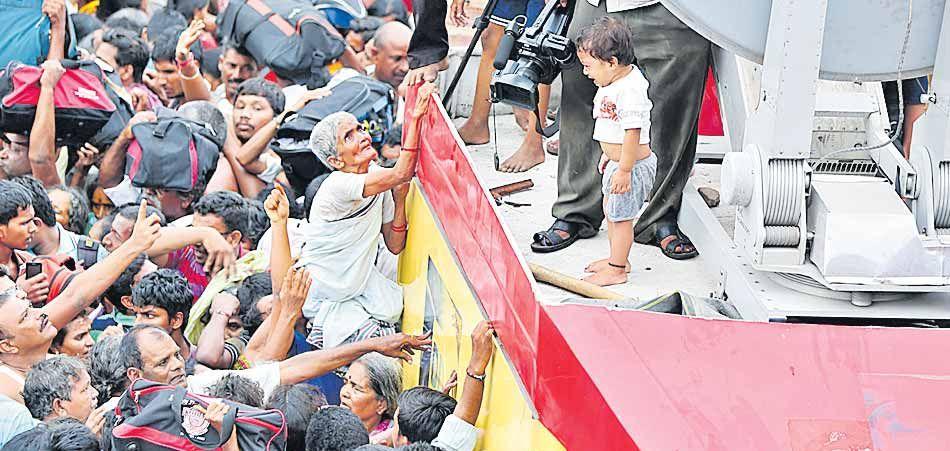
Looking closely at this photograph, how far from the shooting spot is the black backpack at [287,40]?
712cm

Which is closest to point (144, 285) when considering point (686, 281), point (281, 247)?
point (281, 247)

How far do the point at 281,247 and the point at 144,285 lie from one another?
0.51m

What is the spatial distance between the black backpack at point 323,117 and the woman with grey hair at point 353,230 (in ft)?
3.30

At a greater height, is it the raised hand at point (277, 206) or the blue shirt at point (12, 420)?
the raised hand at point (277, 206)

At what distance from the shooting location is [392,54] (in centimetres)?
722

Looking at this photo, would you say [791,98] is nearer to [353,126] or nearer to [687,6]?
[687,6]

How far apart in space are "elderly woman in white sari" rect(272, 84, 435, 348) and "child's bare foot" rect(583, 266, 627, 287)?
104cm

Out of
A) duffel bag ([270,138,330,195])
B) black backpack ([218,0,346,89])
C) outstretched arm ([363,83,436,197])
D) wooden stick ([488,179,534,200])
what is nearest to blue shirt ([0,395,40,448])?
outstretched arm ([363,83,436,197])

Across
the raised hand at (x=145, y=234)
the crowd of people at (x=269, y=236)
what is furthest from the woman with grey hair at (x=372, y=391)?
the raised hand at (x=145, y=234)

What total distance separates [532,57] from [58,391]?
1.79 metres

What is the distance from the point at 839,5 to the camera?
10.2 ft

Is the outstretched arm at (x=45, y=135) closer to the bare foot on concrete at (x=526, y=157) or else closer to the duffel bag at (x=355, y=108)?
the duffel bag at (x=355, y=108)

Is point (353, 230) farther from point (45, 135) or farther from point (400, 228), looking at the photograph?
point (45, 135)

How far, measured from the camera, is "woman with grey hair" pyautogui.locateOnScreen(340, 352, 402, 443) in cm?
425
